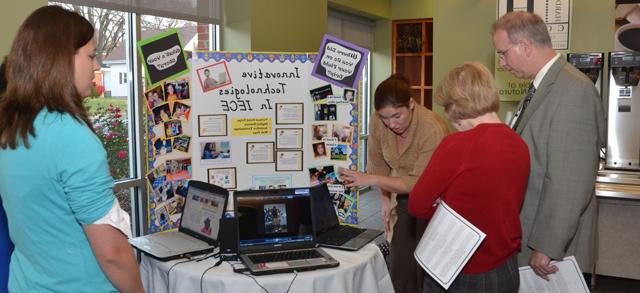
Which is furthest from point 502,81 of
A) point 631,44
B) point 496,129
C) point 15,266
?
point 15,266

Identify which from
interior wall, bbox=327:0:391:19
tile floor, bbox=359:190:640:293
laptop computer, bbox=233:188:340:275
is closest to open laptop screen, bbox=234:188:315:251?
laptop computer, bbox=233:188:340:275

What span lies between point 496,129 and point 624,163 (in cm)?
312

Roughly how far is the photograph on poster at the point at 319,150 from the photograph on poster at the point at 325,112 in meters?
0.15

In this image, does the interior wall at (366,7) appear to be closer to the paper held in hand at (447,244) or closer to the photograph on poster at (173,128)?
the photograph on poster at (173,128)

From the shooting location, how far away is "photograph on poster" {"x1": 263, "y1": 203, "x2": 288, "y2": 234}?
2404 millimetres

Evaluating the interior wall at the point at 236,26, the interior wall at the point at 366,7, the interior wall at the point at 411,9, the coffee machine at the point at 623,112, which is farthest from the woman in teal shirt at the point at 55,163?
the interior wall at the point at 411,9

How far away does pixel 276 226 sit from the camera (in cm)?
242

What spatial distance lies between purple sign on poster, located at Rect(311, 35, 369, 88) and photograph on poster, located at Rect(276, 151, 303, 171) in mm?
464

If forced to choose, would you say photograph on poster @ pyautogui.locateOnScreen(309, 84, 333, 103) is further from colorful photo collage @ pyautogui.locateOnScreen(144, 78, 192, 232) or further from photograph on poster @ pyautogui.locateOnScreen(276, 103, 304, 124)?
colorful photo collage @ pyautogui.locateOnScreen(144, 78, 192, 232)

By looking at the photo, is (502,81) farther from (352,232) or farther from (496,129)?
(496,129)

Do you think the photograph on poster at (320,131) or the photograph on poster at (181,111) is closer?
the photograph on poster at (181,111)

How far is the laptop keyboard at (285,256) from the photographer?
2.26 m

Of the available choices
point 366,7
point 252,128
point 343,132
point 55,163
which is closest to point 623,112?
point 343,132

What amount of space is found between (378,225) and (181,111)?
3475 millimetres
